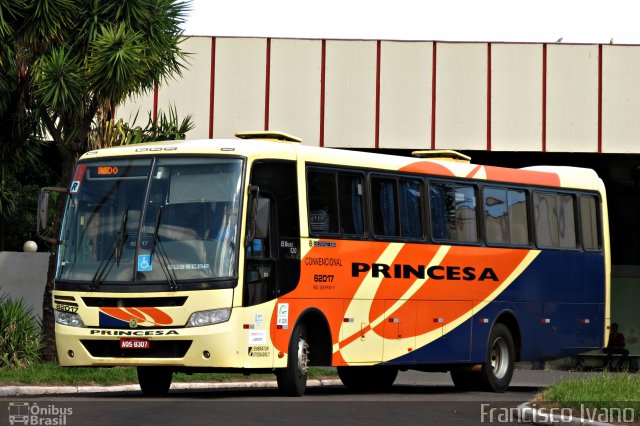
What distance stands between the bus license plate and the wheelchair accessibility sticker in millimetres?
851

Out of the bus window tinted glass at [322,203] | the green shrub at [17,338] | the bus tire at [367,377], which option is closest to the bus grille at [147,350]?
the bus window tinted glass at [322,203]

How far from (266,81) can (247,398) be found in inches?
654

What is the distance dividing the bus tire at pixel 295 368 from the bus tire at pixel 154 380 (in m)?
1.95

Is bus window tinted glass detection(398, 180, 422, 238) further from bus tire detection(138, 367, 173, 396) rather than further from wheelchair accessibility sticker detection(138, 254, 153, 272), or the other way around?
wheelchair accessibility sticker detection(138, 254, 153, 272)

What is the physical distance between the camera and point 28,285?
103ft

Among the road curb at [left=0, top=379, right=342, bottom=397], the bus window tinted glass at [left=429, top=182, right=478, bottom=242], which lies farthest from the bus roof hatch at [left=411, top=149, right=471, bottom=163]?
the road curb at [left=0, top=379, right=342, bottom=397]

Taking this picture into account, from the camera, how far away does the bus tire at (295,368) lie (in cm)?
1716

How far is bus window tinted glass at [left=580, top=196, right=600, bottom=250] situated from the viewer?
2323 cm

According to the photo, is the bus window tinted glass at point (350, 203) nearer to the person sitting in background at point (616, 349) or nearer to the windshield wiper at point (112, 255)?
the windshield wiper at point (112, 255)

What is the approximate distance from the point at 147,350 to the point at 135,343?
0.55 ft

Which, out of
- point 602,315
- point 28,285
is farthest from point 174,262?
point 28,285

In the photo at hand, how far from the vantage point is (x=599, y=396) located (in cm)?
1530

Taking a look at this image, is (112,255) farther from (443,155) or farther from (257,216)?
(443,155)

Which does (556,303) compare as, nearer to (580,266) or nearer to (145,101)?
(580,266)
